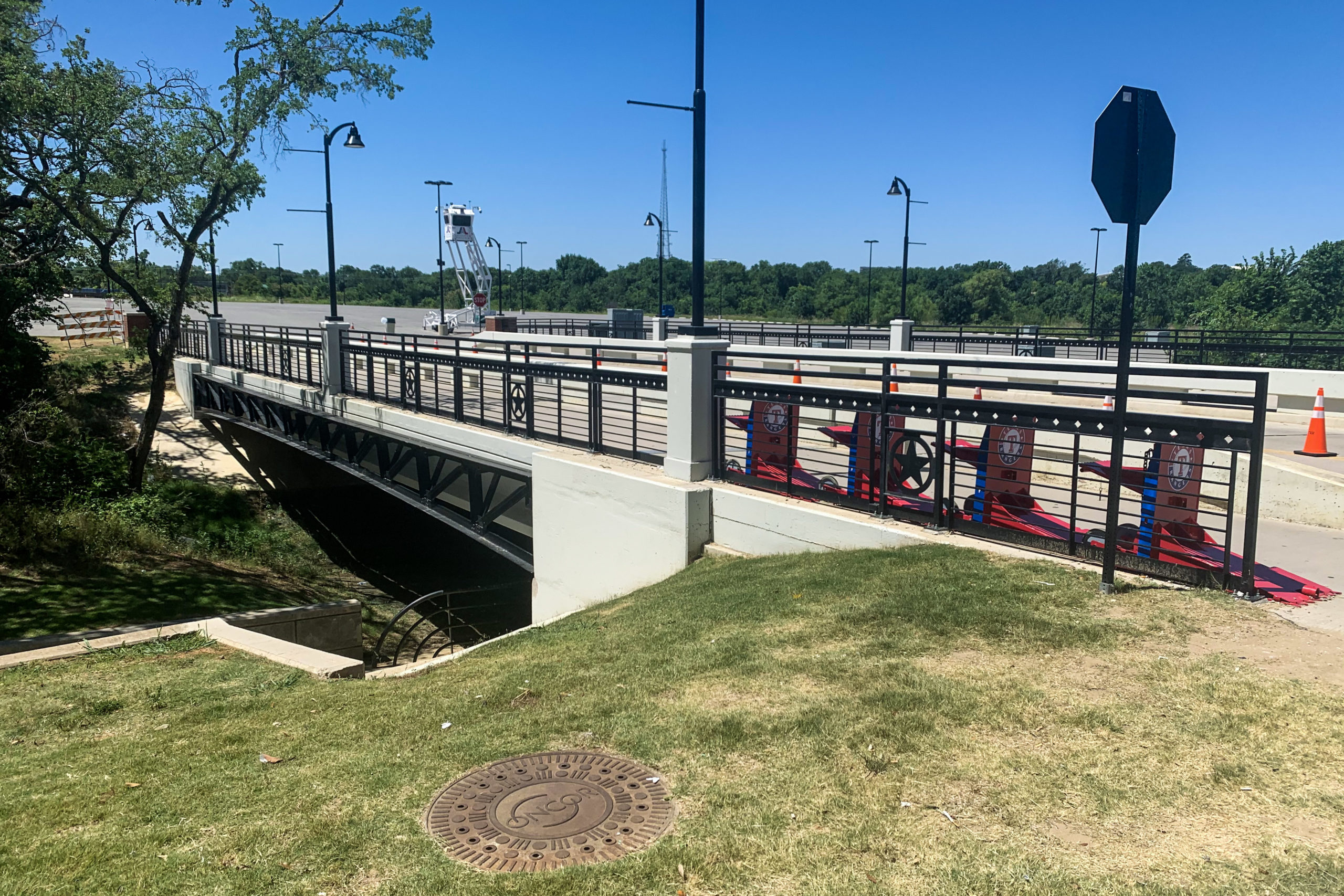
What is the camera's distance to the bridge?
6.97 metres

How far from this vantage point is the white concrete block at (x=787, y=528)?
27.0ft

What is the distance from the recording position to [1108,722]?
4.46 meters

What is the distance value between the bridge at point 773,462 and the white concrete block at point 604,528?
0.09ft

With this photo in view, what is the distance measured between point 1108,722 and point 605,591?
7.01m

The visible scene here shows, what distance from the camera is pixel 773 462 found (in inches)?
395

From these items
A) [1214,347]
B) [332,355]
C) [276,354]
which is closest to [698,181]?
[332,355]

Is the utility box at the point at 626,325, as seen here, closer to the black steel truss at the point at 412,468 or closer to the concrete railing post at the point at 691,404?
the black steel truss at the point at 412,468

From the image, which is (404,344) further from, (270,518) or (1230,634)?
(1230,634)

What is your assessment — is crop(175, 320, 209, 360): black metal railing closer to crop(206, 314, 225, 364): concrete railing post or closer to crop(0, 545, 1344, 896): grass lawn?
crop(206, 314, 225, 364): concrete railing post

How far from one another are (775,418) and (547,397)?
4.91 m

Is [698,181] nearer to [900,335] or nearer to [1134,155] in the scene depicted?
[1134,155]

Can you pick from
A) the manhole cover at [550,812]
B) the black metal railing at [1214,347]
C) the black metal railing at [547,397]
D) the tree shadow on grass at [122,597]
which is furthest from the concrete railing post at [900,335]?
the manhole cover at [550,812]

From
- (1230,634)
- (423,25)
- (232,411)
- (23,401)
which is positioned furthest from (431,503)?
(232,411)

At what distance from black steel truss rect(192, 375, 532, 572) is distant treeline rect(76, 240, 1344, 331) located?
3414cm
